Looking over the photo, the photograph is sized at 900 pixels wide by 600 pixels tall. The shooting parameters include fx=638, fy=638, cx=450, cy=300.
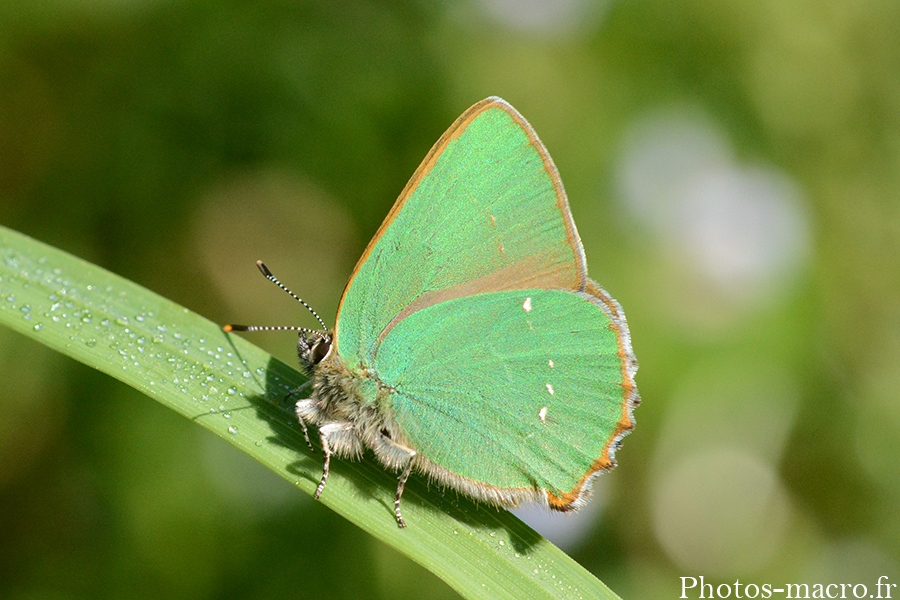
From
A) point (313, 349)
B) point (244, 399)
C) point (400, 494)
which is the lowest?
point (400, 494)

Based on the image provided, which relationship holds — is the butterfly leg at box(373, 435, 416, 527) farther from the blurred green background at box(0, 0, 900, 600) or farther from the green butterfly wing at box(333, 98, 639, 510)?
the blurred green background at box(0, 0, 900, 600)

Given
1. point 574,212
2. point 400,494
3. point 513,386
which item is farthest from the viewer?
point 574,212

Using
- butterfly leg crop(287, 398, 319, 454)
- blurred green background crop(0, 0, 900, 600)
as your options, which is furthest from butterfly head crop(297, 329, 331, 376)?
blurred green background crop(0, 0, 900, 600)

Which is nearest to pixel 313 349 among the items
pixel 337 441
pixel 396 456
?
pixel 337 441

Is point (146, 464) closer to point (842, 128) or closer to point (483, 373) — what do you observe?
point (483, 373)

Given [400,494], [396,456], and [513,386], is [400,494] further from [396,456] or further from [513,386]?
[513,386]

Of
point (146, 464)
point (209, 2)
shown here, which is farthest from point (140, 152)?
point (146, 464)
